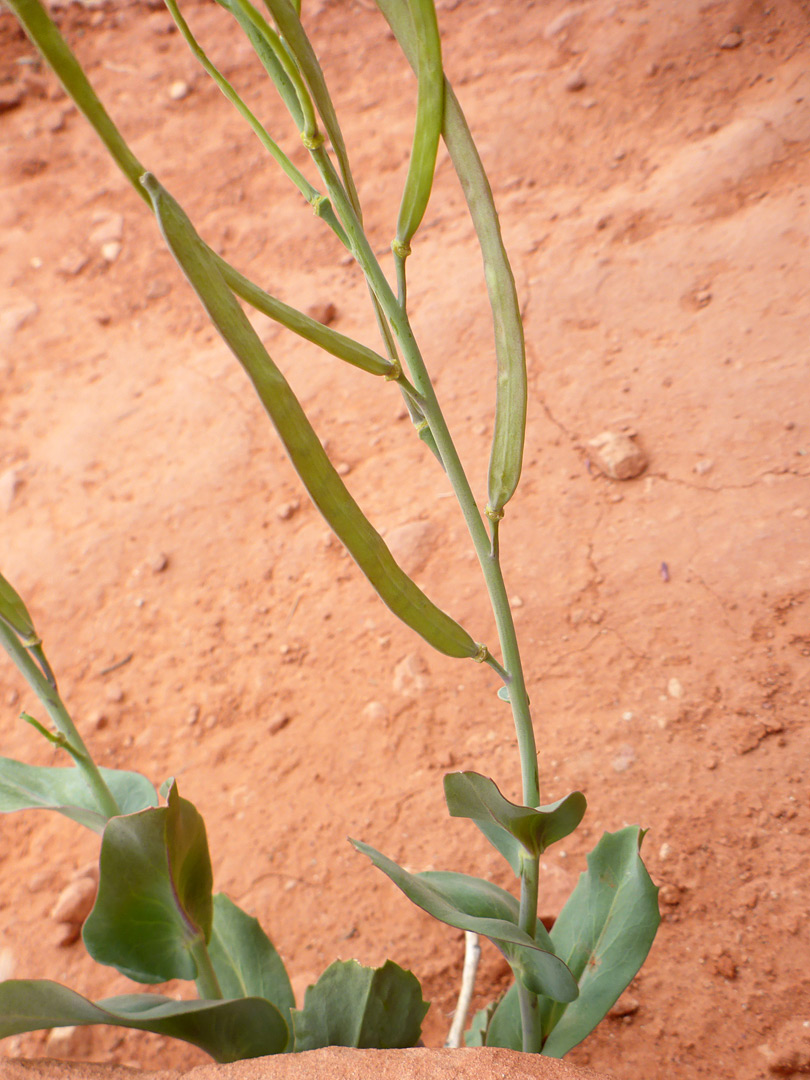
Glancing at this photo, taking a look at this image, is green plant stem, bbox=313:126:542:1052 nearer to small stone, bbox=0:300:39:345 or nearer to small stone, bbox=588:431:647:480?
small stone, bbox=588:431:647:480

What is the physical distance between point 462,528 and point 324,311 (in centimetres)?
117

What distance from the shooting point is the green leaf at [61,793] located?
3.03 ft

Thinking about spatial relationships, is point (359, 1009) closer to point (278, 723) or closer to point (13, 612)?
point (13, 612)

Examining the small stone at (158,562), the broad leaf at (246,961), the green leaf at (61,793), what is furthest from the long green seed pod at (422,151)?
the small stone at (158,562)

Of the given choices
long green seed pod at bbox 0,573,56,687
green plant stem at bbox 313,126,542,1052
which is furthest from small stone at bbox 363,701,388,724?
long green seed pod at bbox 0,573,56,687

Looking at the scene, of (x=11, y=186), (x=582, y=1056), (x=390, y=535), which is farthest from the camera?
(x=11, y=186)

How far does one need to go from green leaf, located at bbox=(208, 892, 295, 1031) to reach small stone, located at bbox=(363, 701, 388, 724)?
2.23 feet

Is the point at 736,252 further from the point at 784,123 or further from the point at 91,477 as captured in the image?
the point at 91,477

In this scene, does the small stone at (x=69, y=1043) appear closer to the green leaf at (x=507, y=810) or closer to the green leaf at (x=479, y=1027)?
the green leaf at (x=479, y=1027)

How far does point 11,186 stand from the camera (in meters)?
4.05

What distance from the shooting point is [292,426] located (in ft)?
2.02

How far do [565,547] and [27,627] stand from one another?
1.32 meters

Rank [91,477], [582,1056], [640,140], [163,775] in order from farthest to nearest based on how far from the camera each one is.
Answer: [640,140] < [91,477] < [163,775] < [582,1056]

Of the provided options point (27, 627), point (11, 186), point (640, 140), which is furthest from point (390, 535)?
point (11, 186)
